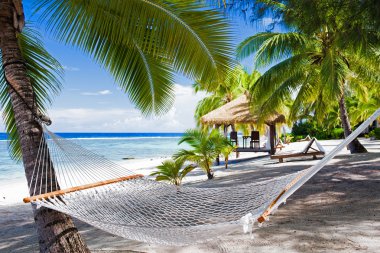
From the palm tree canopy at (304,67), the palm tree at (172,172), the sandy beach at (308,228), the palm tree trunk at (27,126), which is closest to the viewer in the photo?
the palm tree trunk at (27,126)

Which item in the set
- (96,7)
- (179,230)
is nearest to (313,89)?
(96,7)

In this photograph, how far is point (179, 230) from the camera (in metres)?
1.69

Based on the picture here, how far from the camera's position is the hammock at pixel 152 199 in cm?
151

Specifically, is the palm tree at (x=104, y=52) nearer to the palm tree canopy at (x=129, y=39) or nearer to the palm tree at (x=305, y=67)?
the palm tree canopy at (x=129, y=39)

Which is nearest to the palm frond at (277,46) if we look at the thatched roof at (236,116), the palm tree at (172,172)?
the palm tree at (172,172)

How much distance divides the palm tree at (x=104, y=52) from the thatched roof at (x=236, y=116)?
6.90m

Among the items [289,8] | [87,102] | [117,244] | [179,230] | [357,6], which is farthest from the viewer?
[87,102]

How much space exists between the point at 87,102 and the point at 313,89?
4751 cm

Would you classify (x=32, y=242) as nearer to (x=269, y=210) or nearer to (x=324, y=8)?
(x=269, y=210)

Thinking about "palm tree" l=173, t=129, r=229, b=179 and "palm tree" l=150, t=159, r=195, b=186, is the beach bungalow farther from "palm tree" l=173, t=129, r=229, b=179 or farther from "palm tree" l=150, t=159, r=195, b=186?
"palm tree" l=150, t=159, r=195, b=186

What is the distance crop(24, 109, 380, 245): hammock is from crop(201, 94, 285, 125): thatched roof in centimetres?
779

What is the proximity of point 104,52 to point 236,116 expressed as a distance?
766cm

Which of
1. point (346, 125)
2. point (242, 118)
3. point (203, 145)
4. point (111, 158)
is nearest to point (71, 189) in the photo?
point (203, 145)

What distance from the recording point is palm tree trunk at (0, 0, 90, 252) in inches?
74.5
